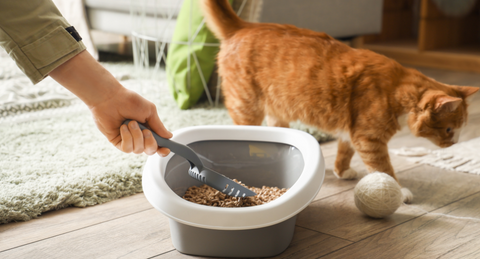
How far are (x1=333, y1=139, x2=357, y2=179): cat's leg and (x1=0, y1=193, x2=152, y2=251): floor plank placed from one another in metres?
0.62

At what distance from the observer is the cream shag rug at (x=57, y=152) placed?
45.3 inches

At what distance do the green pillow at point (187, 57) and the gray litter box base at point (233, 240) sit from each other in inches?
48.4

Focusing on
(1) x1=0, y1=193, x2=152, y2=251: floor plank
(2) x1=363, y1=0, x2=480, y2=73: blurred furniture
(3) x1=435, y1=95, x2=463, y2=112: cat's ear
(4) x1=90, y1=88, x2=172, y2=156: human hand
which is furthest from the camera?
(2) x1=363, y1=0, x2=480, y2=73: blurred furniture

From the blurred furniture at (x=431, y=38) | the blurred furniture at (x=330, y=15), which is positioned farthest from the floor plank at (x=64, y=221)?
the blurred furniture at (x=431, y=38)

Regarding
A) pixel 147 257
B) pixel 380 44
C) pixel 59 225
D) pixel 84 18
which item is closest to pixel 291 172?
pixel 147 257

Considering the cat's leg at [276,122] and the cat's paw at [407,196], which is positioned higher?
the cat's leg at [276,122]

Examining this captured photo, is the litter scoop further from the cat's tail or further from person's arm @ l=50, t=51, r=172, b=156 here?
the cat's tail

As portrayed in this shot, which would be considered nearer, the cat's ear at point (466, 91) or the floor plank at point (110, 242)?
the floor plank at point (110, 242)

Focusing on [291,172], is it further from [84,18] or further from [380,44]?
[380,44]

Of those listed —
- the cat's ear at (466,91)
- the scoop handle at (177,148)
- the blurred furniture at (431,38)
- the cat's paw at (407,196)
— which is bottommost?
the blurred furniture at (431,38)

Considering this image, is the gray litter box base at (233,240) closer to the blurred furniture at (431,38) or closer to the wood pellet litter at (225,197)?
the wood pellet litter at (225,197)

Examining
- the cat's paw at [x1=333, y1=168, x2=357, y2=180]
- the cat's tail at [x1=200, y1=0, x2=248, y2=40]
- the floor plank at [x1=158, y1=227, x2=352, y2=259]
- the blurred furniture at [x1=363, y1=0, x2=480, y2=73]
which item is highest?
the cat's tail at [x1=200, y1=0, x2=248, y2=40]

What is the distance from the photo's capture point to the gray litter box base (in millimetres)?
880

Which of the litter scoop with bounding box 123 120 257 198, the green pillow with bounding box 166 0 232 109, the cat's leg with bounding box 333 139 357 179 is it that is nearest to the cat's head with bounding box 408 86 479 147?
the cat's leg with bounding box 333 139 357 179
